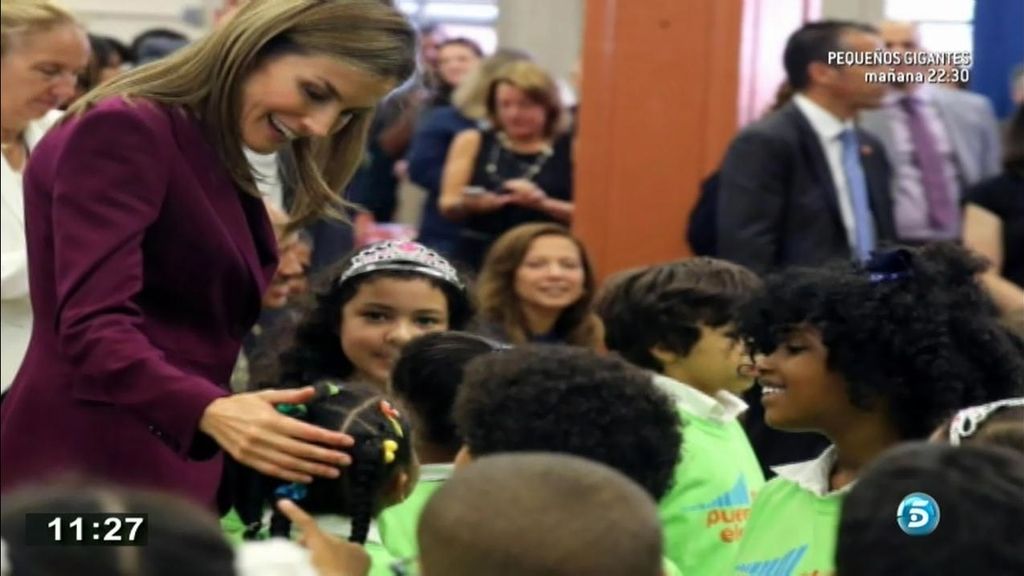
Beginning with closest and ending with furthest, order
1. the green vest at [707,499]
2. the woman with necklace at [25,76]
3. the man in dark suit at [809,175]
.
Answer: the green vest at [707,499] < the woman with necklace at [25,76] < the man in dark suit at [809,175]

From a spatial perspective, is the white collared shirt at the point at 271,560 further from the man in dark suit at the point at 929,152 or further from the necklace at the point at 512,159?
the necklace at the point at 512,159

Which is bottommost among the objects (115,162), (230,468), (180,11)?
(180,11)

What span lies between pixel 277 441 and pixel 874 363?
1.15 meters

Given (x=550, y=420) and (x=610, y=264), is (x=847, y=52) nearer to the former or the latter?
(x=610, y=264)

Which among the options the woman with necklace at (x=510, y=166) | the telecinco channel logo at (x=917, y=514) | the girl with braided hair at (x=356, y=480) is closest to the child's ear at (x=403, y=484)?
the girl with braided hair at (x=356, y=480)

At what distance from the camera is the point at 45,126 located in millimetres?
4855

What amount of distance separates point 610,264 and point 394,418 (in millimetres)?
3603

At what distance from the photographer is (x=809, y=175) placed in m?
5.58

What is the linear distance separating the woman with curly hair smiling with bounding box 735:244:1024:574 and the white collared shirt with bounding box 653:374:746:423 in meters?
0.65

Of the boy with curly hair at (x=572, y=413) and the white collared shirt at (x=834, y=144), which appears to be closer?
the boy with curly hair at (x=572, y=413)

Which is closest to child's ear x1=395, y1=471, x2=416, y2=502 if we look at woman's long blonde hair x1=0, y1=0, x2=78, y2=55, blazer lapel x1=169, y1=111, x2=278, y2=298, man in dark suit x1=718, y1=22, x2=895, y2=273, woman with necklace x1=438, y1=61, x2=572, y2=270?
blazer lapel x1=169, y1=111, x2=278, y2=298

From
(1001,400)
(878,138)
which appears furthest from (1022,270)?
(1001,400)

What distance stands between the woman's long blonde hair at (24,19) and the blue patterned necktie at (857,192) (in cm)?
210

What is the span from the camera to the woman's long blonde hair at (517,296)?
5.73 meters
